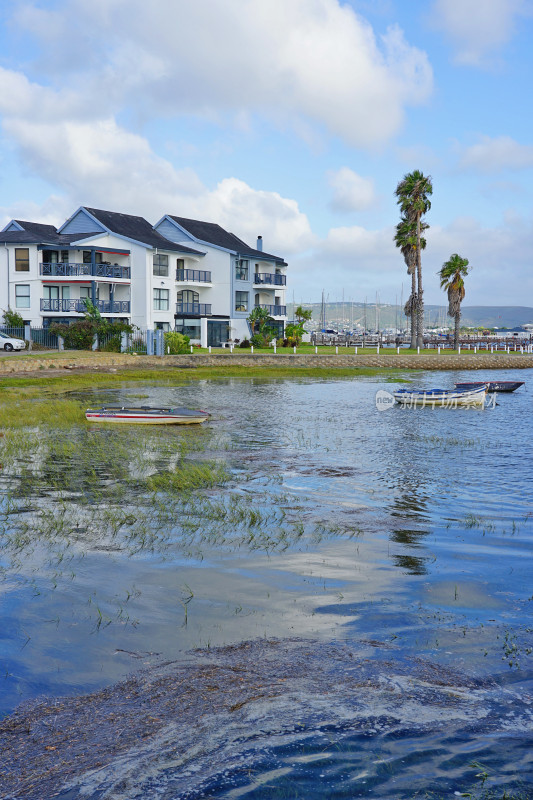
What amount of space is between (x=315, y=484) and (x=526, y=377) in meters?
45.6

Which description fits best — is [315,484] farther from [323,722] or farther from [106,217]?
[106,217]

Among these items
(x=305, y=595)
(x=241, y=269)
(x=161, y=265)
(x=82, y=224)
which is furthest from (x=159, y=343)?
(x=305, y=595)

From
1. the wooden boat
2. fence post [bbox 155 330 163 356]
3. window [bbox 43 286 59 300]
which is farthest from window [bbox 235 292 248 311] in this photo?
the wooden boat

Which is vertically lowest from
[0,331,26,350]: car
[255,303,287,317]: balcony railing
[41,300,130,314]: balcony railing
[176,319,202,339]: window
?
[0,331,26,350]: car

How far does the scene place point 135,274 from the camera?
62.2 metres

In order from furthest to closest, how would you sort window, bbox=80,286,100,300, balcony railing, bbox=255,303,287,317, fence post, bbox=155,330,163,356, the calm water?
balcony railing, bbox=255,303,287,317
window, bbox=80,286,100,300
fence post, bbox=155,330,163,356
the calm water

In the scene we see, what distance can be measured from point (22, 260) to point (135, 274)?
378 inches

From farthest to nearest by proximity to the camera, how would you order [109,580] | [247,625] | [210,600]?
1. [109,580]
2. [210,600]
3. [247,625]

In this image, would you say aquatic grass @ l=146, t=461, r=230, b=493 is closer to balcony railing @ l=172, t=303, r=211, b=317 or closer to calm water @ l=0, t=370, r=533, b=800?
calm water @ l=0, t=370, r=533, b=800

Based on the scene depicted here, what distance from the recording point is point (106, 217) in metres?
64.8

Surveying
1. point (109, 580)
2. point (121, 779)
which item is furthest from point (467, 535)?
point (121, 779)

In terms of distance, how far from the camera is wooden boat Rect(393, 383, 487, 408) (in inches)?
1302

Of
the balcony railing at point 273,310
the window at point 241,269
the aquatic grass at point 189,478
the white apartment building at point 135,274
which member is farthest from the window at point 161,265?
the aquatic grass at point 189,478

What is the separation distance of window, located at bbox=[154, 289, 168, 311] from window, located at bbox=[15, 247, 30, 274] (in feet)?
37.3
